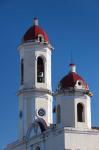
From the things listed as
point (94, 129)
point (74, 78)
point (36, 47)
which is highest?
point (36, 47)

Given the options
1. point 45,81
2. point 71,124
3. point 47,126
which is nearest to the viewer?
point 71,124

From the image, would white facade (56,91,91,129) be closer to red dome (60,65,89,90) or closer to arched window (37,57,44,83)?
red dome (60,65,89,90)

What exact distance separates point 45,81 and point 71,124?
992cm

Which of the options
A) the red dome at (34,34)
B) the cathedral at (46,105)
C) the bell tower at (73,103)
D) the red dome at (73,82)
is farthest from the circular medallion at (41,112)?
the red dome at (34,34)

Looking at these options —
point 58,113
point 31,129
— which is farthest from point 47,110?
point 58,113

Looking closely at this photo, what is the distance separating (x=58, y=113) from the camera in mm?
57969

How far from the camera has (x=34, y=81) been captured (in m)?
65.1

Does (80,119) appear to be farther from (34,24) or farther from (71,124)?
(34,24)

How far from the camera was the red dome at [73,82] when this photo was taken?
5762cm

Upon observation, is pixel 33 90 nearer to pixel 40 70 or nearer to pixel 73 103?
pixel 40 70

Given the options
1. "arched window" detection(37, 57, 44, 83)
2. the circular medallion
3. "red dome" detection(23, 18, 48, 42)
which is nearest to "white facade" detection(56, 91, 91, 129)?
the circular medallion

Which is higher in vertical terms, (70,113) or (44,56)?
(44,56)

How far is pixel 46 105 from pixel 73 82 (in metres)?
7.96

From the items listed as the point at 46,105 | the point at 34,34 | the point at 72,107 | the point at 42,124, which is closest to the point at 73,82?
the point at 72,107
